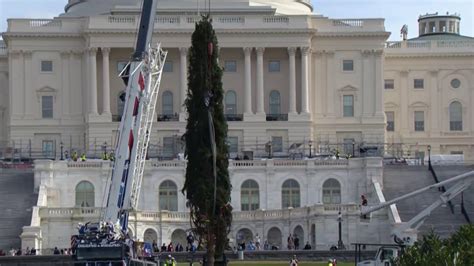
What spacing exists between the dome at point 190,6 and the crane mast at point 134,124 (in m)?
69.6

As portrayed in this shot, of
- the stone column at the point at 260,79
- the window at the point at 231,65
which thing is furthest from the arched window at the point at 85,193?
the window at the point at 231,65

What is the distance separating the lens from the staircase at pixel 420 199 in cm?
10919

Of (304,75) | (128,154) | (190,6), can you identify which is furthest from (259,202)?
(128,154)

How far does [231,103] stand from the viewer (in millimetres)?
147625

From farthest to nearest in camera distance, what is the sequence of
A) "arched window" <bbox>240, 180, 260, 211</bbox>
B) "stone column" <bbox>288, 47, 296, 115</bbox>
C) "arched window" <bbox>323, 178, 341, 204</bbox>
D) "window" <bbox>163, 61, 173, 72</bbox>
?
"window" <bbox>163, 61, 173, 72</bbox> < "stone column" <bbox>288, 47, 296, 115</bbox> < "arched window" <bbox>323, 178, 341, 204</bbox> < "arched window" <bbox>240, 180, 260, 211</bbox>

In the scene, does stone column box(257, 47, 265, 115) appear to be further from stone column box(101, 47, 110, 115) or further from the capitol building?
stone column box(101, 47, 110, 115)

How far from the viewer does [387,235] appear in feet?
370

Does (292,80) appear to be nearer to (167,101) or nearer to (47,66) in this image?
(167,101)

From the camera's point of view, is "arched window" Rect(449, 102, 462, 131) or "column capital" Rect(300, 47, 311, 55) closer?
"column capital" Rect(300, 47, 311, 55)

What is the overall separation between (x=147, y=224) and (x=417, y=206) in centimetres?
1657

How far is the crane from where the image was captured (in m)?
73.1

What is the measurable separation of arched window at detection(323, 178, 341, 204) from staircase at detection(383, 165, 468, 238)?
326cm

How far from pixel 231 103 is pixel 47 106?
14269mm

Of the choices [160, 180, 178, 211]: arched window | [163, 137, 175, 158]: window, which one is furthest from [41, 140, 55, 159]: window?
[160, 180, 178, 211]: arched window
